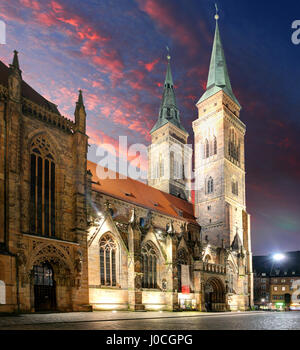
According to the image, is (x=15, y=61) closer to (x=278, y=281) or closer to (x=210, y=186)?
(x=210, y=186)

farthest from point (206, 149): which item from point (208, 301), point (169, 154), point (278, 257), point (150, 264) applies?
point (278, 257)

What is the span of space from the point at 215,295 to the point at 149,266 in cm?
1251

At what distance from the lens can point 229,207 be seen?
5250cm

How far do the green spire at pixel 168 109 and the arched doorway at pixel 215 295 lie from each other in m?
31.0

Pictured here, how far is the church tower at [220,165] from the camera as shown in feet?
172

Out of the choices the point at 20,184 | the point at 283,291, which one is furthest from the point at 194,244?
the point at 283,291

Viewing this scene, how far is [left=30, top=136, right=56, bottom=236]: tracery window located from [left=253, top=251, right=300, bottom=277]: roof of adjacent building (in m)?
67.9

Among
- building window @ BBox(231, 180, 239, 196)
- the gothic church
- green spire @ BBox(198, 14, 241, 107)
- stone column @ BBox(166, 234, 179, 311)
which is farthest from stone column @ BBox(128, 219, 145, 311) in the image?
green spire @ BBox(198, 14, 241, 107)

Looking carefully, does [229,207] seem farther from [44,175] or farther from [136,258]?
[44,175]

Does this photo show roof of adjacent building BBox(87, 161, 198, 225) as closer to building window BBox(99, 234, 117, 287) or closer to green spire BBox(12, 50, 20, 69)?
building window BBox(99, 234, 117, 287)

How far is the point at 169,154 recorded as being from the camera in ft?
209

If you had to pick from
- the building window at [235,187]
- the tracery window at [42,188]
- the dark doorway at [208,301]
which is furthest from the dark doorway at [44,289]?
the building window at [235,187]
